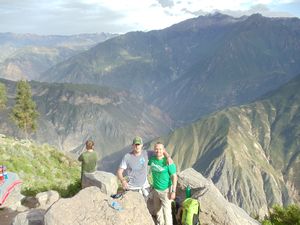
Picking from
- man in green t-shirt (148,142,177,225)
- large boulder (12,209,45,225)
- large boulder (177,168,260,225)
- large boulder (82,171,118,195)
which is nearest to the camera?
large boulder (12,209,45,225)

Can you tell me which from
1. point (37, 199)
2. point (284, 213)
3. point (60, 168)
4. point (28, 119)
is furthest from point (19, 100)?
point (284, 213)

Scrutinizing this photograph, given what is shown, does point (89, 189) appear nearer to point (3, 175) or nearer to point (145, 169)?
point (145, 169)

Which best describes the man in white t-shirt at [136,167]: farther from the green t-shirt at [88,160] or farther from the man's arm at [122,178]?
the green t-shirt at [88,160]

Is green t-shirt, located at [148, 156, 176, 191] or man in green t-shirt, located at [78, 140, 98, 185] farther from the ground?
green t-shirt, located at [148, 156, 176, 191]

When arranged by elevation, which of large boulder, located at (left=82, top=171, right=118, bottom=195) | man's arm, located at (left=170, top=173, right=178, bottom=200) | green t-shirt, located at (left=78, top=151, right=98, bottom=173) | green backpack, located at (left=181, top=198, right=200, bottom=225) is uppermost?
man's arm, located at (left=170, top=173, right=178, bottom=200)

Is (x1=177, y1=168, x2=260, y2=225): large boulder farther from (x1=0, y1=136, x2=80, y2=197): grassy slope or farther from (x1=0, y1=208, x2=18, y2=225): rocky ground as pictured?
(x1=0, y1=136, x2=80, y2=197): grassy slope

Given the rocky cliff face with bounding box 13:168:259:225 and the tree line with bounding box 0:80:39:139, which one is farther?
the tree line with bounding box 0:80:39:139

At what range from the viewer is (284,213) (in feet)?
75.8

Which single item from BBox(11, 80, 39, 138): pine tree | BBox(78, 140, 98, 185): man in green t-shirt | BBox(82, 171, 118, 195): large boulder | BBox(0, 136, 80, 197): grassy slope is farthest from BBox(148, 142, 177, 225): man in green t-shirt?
BBox(11, 80, 39, 138): pine tree

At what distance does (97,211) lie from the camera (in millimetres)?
14367

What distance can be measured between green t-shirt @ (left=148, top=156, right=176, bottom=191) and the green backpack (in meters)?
1.21

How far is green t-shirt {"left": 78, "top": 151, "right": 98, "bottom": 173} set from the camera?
23.1m

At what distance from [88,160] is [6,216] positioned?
5.26m

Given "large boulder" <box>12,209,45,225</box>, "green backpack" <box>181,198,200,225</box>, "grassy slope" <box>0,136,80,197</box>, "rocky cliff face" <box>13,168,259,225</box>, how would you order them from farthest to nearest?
"grassy slope" <box>0,136,80,197</box>
"green backpack" <box>181,198,200,225</box>
"large boulder" <box>12,209,45,225</box>
"rocky cliff face" <box>13,168,259,225</box>
